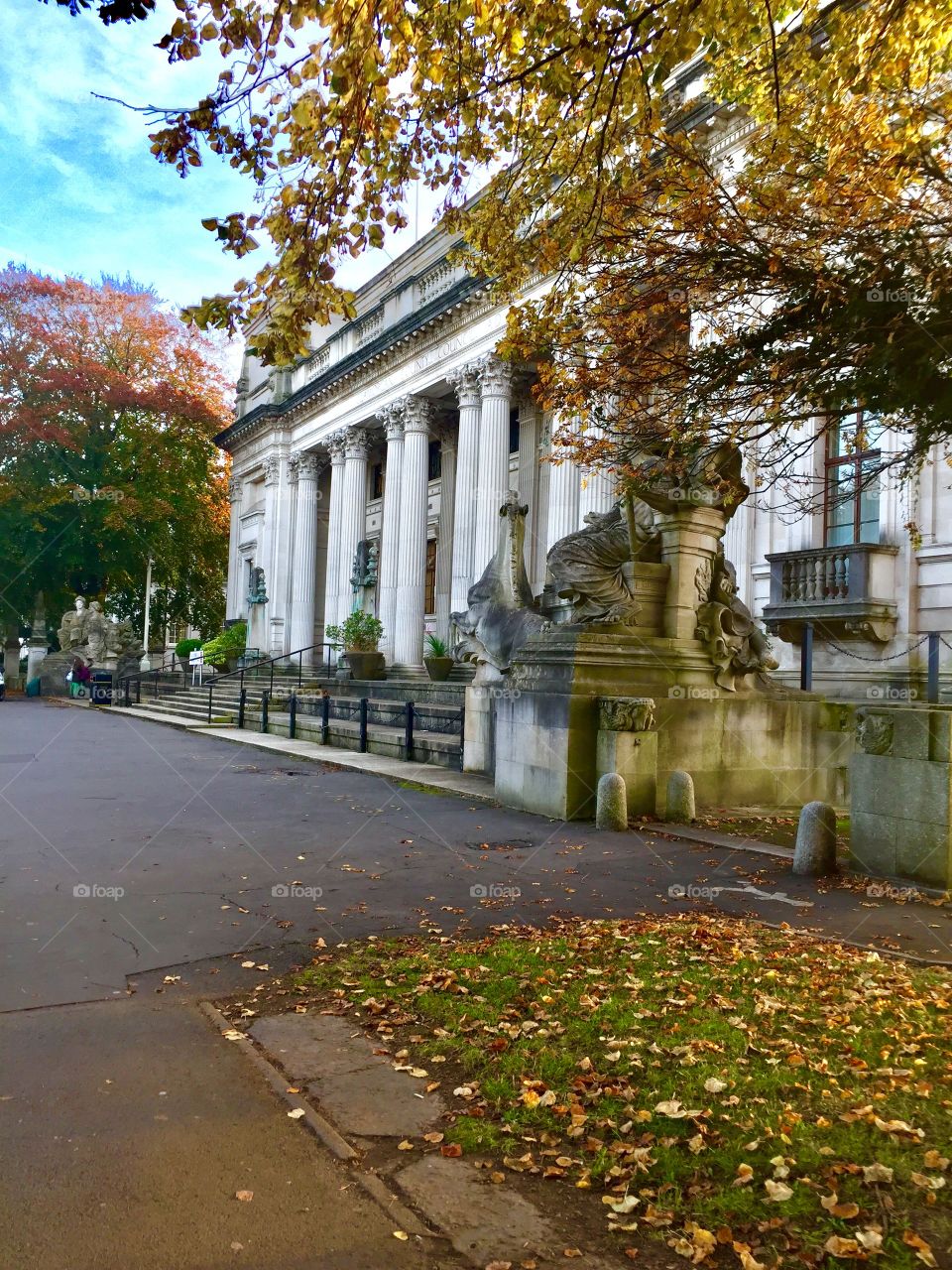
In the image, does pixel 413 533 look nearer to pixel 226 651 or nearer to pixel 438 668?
pixel 438 668

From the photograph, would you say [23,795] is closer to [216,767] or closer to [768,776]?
[216,767]

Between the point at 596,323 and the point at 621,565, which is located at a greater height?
the point at 596,323

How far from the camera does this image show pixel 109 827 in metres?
9.06

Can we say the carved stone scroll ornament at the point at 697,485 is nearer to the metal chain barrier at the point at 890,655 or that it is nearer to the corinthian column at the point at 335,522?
the metal chain barrier at the point at 890,655

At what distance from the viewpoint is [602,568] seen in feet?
35.6

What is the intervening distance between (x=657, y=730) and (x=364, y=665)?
66.5 ft

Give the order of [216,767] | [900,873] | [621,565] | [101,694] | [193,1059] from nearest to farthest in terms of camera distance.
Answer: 1. [193,1059]
2. [900,873]
3. [621,565]
4. [216,767]
5. [101,694]

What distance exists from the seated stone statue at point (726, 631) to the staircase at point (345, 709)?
4.96m

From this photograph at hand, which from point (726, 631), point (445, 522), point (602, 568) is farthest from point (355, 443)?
point (726, 631)

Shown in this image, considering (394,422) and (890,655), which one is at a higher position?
(394,422)

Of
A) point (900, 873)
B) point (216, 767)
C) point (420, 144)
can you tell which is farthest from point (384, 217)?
point (216, 767)

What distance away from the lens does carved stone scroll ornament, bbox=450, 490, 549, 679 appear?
13.8 meters

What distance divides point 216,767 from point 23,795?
391cm

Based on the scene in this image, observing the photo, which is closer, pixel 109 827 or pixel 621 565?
pixel 109 827
